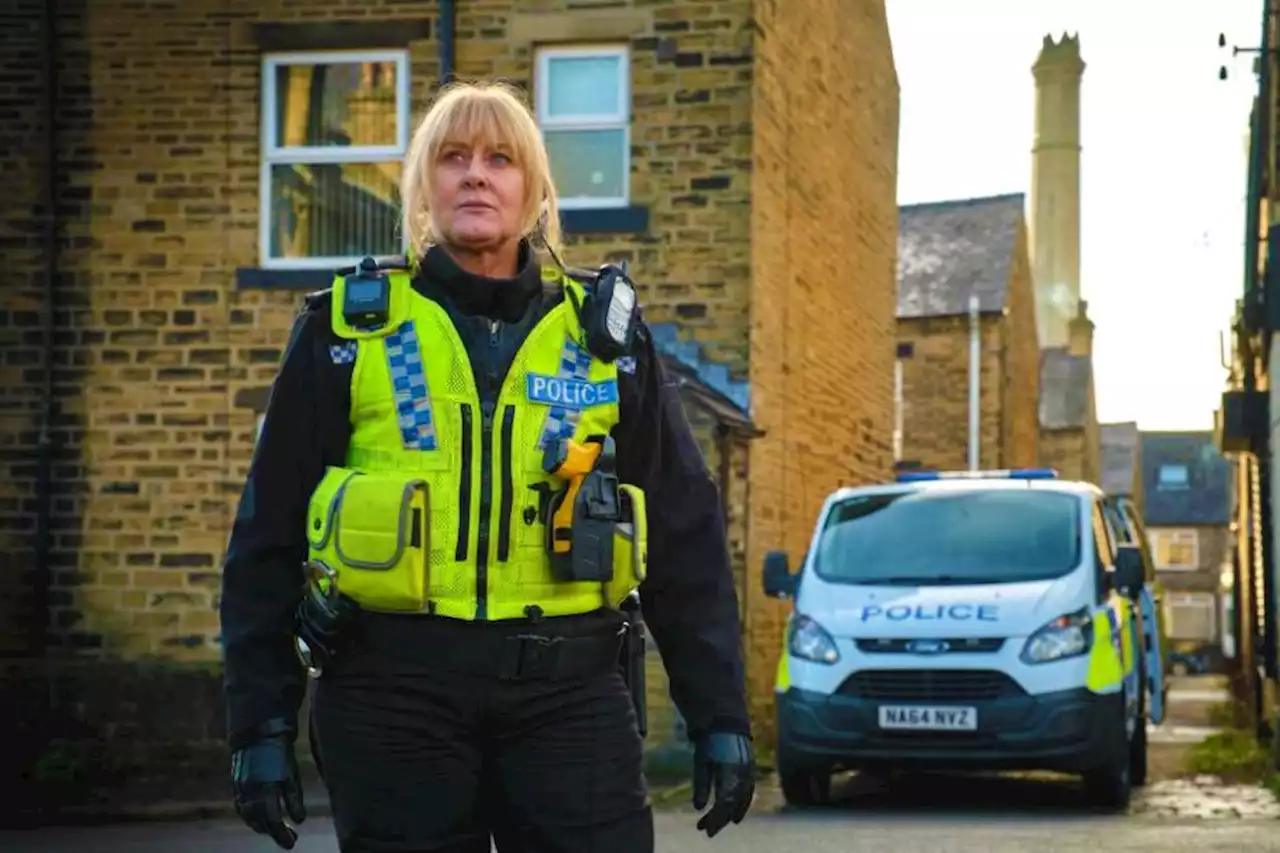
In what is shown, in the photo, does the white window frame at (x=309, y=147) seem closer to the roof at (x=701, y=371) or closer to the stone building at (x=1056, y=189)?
the roof at (x=701, y=371)

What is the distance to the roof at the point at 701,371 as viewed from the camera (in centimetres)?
1352

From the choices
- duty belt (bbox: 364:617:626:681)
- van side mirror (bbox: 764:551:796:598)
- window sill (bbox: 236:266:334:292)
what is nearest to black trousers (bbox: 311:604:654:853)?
duty belt (bbox: 364:617:626:681)

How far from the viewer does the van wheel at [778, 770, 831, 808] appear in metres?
10.5

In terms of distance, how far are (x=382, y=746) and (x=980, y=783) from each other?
9.47m

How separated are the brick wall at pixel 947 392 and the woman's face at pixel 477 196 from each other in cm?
2556

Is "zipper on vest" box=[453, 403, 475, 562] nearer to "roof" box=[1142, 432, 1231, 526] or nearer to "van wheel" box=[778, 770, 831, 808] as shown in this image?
"van wheel" box=[778, 770, 831, 808]

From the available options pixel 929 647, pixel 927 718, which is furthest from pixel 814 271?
pixel 927 718

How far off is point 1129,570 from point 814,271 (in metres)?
5.70

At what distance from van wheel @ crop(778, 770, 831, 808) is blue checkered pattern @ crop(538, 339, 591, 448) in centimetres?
736

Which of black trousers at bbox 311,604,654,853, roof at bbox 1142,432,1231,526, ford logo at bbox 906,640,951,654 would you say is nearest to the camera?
black trousers at bbox 311,604,654,853

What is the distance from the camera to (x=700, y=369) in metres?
13.6

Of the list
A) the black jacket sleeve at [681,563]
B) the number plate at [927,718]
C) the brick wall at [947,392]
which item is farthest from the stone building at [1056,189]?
the black jacket sleeve at [681,563]

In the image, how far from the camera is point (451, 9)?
1397 centimetres

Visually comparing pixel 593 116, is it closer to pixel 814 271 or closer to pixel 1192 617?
pixel 814 271
